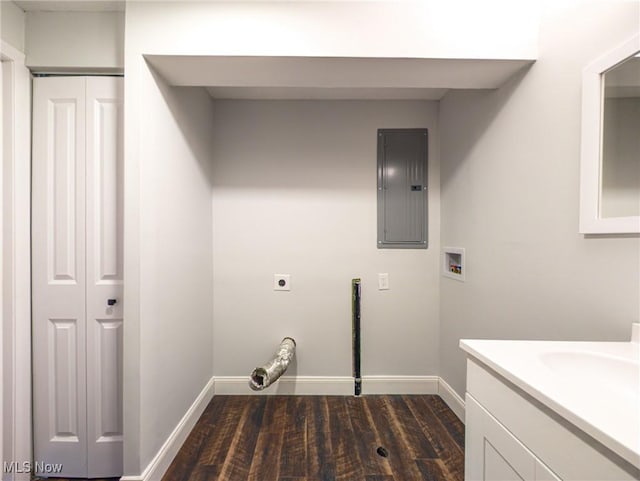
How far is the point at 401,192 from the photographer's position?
220 centimetres

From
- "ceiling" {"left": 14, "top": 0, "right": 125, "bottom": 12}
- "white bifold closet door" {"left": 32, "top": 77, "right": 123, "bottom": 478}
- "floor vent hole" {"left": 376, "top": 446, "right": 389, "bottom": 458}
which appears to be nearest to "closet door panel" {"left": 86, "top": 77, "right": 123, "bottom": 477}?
"white bifold closet door" {"left": 32, "top": 77, "right": 123, "bottom": 478}

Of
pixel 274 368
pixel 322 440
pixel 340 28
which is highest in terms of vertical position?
pixel 340 28

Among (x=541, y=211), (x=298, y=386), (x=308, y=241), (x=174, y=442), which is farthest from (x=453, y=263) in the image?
(x=174, y=442)

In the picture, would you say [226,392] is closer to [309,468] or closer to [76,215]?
[309,468]

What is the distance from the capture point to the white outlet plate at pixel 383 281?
7.24 ft

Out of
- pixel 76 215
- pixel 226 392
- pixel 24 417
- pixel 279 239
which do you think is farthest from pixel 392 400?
pixel 76 215

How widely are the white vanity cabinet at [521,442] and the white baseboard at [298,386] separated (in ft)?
4.36

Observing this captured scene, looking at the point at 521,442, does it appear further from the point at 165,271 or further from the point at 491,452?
the point at 165,271

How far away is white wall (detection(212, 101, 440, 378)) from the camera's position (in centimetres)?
220

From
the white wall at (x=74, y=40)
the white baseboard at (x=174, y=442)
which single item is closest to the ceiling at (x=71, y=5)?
the white wall at (x=74, y=40)

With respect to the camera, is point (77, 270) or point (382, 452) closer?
point (77, 270)

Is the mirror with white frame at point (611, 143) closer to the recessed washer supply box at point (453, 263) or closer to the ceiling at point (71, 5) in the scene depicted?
the recessed washer supply box at point (453, 263)

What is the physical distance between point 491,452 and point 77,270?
1.90 m

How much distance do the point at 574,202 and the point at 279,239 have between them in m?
1.72
